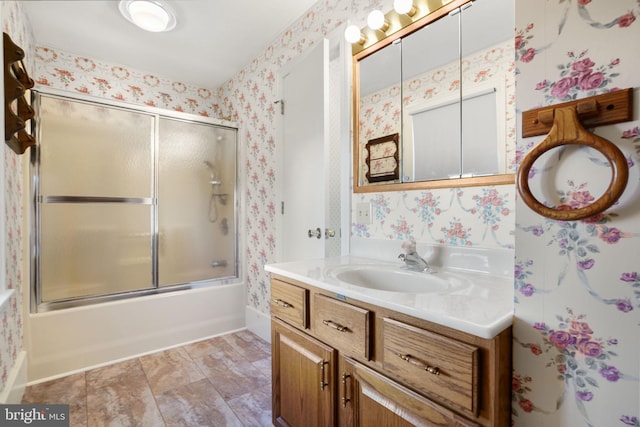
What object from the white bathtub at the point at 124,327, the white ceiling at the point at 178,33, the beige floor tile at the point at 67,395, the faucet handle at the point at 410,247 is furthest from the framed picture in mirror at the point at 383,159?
the beige floor tile at the point at 67,395

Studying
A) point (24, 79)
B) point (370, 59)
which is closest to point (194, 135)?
point (24, 79)

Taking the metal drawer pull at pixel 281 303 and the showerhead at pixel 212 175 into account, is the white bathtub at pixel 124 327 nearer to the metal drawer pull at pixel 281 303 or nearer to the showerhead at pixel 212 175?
the showerhead at pixel 212 175

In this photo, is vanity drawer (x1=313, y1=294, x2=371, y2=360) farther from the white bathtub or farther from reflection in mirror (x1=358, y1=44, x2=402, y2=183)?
the white bathtub

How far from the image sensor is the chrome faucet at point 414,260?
1.25 metres

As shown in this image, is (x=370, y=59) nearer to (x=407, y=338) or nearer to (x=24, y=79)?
(x=407, y=338)

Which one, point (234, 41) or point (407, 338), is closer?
point (407, 338)

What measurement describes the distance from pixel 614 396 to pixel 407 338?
426 mm

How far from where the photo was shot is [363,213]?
1650 millimetres

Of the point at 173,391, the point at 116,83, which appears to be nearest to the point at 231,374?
the point at 173,391

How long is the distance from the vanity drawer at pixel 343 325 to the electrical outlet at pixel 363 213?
23.8 inches

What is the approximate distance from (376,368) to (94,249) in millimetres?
2235

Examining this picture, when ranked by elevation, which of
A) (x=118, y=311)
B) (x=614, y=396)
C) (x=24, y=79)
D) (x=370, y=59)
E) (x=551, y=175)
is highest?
(x=370, y=59)

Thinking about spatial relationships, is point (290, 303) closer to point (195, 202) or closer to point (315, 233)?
point (315, 233)

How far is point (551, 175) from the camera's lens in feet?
2.37
